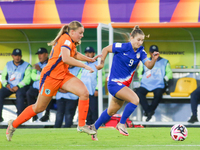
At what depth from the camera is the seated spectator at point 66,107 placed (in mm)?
7883

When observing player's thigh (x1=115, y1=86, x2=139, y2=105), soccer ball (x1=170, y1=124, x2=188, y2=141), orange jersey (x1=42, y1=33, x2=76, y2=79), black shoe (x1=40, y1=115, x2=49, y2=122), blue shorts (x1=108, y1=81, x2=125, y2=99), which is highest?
orange jersey (x1=42, y1=33, x2=76, y2=79)

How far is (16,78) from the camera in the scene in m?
8.59

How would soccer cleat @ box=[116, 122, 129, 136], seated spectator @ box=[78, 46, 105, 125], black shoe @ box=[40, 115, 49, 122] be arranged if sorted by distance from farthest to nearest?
black shoe @ box=[40, 115, 49, 122] → seated spectator @ box=[78, 46, 105, 125] → soccer cleat @ box=[116, 122, 129, 136]

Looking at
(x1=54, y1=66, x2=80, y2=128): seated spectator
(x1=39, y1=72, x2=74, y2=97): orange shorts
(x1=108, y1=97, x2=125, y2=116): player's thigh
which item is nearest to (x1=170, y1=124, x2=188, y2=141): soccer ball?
(x1=108, y1=97, x2=125, y2=116): player's thigh

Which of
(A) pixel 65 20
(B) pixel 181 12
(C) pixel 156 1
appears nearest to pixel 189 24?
(B) pixel 181 12

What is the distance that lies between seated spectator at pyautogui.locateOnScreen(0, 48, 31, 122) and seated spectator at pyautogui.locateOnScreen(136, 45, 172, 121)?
8.32 ft

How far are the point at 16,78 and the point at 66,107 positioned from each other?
1491 millimetres

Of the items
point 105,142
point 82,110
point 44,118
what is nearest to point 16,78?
point 44,118

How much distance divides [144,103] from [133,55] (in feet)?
9.99

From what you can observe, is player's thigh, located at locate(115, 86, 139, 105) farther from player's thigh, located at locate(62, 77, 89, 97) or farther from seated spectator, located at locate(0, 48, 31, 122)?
seated spectator, located at locate(0, 48, 31, 122)

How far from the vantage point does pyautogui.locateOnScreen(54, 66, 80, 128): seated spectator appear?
7.88 meters

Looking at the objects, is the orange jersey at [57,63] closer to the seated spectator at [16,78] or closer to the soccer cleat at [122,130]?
the soccer cleat at [122,130]

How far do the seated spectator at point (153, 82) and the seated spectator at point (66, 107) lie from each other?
146cm

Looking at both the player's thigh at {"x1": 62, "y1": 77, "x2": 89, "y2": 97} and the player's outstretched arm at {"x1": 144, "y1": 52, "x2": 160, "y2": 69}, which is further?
the player's outstretched arm at {"x1": 144, "y1": 52, "x2": 160, "y2": 69}
